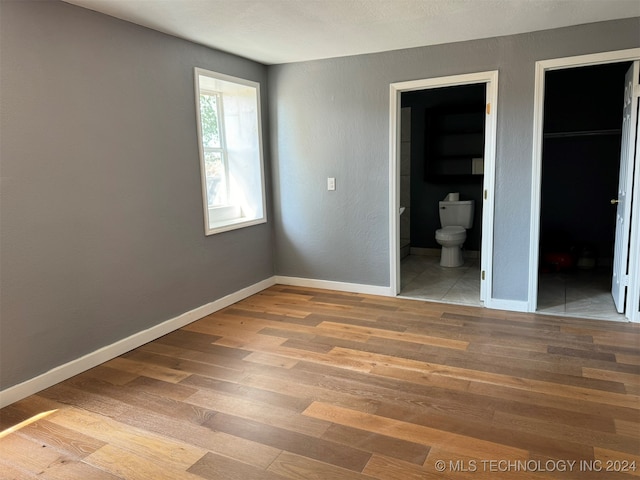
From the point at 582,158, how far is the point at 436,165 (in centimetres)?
173

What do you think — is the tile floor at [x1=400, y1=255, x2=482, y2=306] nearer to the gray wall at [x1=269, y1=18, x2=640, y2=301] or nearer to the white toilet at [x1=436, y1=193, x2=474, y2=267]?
the white toilet at [x1=436, y1=193, x2=474, y2=267]

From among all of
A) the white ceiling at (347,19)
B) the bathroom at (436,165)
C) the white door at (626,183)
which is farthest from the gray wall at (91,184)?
the white door at (626,183)

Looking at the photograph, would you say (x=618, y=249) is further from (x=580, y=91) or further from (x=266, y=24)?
(x=266, y=24)

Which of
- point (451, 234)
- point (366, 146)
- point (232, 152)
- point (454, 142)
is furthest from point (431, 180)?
point (232, 152)

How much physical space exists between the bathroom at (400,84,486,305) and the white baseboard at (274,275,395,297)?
3.14 ft

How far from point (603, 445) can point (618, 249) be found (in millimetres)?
2346

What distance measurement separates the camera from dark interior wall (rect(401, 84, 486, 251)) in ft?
19.0

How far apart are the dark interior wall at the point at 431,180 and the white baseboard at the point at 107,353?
303cm

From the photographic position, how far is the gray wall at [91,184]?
2512mm

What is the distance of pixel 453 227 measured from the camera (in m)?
5.76

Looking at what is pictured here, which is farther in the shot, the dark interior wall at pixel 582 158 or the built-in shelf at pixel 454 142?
the built-in shelf at pixel 454 142

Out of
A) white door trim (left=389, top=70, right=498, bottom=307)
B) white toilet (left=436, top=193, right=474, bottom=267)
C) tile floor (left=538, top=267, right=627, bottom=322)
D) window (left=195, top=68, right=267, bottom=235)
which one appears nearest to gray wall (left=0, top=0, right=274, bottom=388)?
window (left=195, top=68, right=267, bottom=235)

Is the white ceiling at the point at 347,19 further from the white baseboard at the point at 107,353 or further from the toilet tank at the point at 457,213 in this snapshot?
the toilet tank at the point at 457,213

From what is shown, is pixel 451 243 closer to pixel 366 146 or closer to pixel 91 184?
pixel 366 146
